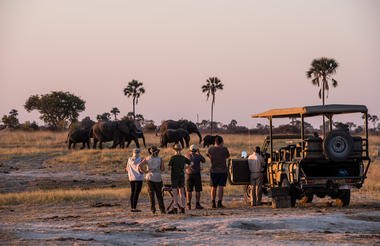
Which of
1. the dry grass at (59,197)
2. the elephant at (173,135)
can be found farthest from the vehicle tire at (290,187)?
the elephant at (173,135)

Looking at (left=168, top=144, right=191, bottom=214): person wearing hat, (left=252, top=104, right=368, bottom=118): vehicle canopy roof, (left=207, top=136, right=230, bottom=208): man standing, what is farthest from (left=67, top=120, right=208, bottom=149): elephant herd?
(left=168, top=144, right=191, bottom=214): person wearing hat

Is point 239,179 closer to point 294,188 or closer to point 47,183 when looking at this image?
point 294,188

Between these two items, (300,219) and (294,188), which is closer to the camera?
(300,219)

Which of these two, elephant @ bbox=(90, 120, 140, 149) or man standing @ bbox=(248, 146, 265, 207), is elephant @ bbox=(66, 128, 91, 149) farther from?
man standing @ bbox=(248, 146, 265, 207)

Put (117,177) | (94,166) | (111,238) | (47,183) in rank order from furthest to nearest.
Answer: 1. (94,166)
2. (117,177)
3. (47,183)
4. (111,238)

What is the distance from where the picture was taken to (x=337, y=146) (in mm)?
15367

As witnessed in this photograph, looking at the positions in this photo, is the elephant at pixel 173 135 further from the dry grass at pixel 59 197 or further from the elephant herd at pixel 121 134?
the dry grass at pixel 59 197

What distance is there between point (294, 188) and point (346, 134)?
6.72ft

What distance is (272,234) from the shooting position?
39.3 ft

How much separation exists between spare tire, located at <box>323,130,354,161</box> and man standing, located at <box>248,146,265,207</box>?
231 cm

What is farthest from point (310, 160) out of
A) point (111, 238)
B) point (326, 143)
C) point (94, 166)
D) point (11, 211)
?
point (94, 166)

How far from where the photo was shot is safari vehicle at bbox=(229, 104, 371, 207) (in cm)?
1539

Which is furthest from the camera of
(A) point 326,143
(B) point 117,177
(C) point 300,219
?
(B) point 117,177

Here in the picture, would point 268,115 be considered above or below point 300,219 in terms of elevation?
above
